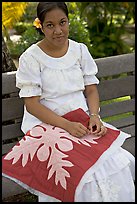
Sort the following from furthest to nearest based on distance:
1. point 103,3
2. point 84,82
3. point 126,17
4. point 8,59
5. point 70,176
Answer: point 126,17 → point 103,3 → point 8,59 → point 84,82 → point 70,176

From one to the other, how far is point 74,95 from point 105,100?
27.0 inches

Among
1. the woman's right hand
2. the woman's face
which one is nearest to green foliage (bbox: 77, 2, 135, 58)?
the woman's face

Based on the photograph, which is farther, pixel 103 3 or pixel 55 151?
pixel 103 3

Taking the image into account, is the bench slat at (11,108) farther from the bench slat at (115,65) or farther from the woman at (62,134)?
the bench slat at (115,65)

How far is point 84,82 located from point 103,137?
44 centimetres

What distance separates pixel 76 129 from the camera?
2.58 metres

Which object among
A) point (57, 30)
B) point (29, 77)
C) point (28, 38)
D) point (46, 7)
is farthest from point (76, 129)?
point (28, 38)

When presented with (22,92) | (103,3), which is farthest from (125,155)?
(103,3)

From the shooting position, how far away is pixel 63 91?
274cm

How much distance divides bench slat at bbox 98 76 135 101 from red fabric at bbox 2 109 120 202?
79 centimetres

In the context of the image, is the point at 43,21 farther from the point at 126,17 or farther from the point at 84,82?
the point at 126,17

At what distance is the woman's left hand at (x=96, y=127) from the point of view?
2.66 m

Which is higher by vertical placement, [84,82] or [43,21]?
[43,21]

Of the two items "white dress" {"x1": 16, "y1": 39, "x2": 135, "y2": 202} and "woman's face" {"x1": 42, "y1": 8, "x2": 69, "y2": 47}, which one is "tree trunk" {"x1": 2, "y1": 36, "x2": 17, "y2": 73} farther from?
"woman's face" {"x1": 42, "y1": 8, "x2": 69, "y2": 47}
